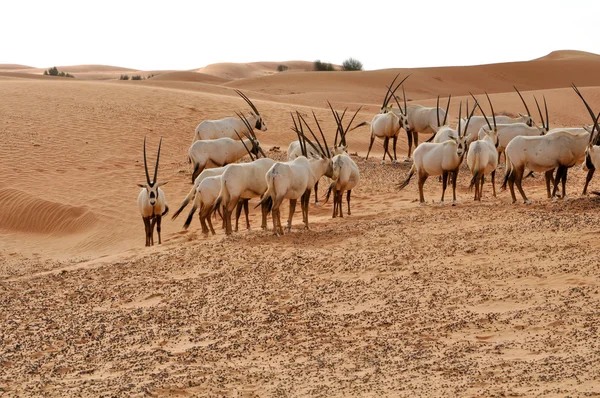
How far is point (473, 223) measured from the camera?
11.3m

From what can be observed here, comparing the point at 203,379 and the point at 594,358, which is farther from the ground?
the point at 594,358

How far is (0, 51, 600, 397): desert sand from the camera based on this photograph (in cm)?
620

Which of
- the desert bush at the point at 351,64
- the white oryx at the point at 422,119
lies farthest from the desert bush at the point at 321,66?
the white oryx at the point at 422,119

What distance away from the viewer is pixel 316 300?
8461 mm

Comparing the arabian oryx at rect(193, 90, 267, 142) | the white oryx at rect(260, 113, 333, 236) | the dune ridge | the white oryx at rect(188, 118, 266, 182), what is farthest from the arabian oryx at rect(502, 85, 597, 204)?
the dune ridge

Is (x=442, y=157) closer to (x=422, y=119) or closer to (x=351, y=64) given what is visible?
(x=422, y=119)

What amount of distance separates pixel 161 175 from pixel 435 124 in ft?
23.5

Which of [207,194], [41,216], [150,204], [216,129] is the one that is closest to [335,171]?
[207,194]

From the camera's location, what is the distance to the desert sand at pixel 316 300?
6.20 meters

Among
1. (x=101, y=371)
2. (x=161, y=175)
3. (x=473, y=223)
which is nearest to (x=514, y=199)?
(x=473, y=223)

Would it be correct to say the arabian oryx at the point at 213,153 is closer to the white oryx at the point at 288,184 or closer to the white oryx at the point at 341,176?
the white oryx at the point at 341,176

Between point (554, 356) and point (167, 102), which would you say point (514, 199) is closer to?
point (554, 356)

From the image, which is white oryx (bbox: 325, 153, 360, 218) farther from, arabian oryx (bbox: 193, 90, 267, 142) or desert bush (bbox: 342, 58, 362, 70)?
desert bush (bbox: 342, 58, 362, 70)

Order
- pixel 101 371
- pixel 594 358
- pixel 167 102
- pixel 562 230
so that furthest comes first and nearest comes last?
pixel 167 102 < pixel 562 230 < pixel 101 371 < pixel 594 358
